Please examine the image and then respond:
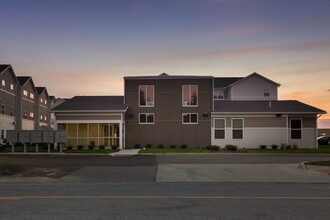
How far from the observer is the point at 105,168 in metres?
20.3

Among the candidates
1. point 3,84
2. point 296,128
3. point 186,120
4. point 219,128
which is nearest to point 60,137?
point 186,120

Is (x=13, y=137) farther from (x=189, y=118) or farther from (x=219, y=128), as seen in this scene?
(x=219, y=128)

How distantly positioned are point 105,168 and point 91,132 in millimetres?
19373

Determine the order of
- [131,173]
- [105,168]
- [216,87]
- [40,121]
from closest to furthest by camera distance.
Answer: [131,173], [105,168], [216,87], [40,121]

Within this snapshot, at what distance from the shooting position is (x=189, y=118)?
40875mm

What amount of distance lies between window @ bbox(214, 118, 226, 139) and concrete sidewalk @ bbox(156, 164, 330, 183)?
18.8m

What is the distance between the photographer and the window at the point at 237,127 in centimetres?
4022

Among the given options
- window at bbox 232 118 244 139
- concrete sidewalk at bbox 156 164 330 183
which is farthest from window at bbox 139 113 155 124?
concrete sidewalk at bbox 156 164 330 183

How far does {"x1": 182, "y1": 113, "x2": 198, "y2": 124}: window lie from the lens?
4081cm

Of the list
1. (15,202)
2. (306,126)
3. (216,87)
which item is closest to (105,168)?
(15,202)

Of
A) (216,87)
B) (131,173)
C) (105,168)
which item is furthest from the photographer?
(216,87)

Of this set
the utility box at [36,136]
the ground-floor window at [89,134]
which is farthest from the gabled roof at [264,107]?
Answer: the utility box at [36,136]

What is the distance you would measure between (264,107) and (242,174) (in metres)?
24.6

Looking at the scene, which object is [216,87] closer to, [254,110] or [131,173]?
[254,110]
